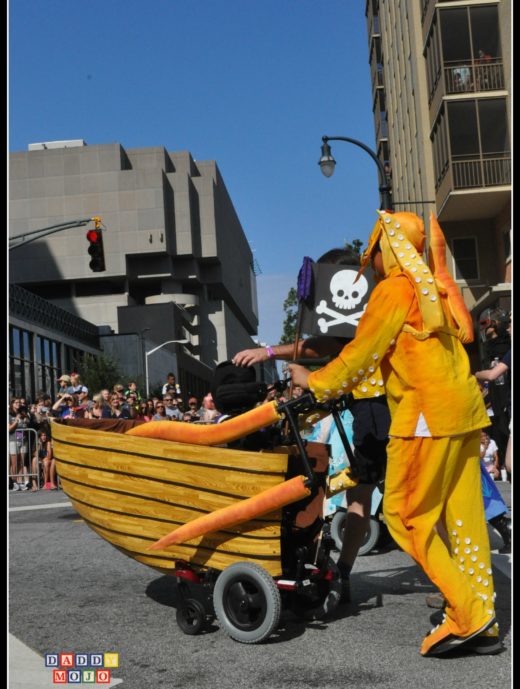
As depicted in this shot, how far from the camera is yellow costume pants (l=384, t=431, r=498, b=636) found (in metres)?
3.70

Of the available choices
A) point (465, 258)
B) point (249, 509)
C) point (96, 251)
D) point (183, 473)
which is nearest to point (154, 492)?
point (183, 473)

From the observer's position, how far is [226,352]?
9962 centimetres

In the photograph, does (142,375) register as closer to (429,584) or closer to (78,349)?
(78,349)

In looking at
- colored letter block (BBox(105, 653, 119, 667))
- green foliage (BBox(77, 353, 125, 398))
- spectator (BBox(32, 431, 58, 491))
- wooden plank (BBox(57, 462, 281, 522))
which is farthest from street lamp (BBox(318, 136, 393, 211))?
green foliage (BBox(77, 353, 125, 398))

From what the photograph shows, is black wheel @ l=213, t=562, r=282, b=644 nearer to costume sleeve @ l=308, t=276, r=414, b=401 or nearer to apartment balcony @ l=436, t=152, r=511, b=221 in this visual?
costume sleeve @ l=308, t=276, r=414, b=401

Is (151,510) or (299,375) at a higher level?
(299,375)

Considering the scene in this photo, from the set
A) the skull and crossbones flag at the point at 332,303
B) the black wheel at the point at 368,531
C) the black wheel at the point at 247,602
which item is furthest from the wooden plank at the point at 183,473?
the black wheel at the point at 368,531

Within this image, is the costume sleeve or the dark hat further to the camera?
the dark hat

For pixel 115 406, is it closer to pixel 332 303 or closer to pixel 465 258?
pixel 332 303

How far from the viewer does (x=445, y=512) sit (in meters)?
3.86

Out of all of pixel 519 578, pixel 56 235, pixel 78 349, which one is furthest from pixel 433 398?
pixel 56 235

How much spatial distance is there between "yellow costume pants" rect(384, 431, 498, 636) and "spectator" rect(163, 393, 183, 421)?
1196 cm

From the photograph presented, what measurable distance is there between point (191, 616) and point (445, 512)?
1.26m

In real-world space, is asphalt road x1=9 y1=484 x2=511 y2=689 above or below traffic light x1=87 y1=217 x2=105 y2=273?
below
